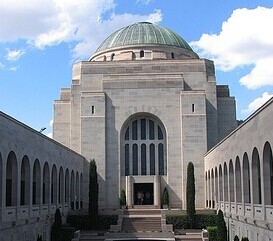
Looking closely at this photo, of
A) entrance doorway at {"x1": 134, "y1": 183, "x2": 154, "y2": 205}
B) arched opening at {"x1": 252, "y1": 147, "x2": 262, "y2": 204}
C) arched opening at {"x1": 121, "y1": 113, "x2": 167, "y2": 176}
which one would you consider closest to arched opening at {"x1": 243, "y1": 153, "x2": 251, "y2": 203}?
arched opening at {"x1": 252, "y1": 147, "x2": 262, "y2": 204}

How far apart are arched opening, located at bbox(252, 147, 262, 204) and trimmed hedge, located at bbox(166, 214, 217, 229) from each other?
12954 mm

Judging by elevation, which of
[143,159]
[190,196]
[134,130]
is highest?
[134,130]

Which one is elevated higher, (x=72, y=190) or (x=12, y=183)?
(x=12, y=183)

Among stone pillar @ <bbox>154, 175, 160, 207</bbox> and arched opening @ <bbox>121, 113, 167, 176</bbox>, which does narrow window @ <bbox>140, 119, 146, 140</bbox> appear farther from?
stone pillar @ <bbox>154, 175, 160, 207</bbox>

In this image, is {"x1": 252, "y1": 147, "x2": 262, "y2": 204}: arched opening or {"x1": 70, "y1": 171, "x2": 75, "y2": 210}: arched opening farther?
{"x1": 70, "y1": 171, "x2": 75, "y2": 210}: arched opening

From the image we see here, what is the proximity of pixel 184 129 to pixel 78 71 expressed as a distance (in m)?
13.3

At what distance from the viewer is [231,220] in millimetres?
32344

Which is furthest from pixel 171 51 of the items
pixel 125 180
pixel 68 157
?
pixel 68 157

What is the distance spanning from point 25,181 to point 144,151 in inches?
801

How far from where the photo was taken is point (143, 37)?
56.4 m

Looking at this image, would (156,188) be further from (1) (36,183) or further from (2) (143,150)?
(1) (36,183)

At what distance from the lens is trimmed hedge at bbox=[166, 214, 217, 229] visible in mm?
38188

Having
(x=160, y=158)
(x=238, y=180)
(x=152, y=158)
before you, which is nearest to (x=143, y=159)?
(x=152, y=158)

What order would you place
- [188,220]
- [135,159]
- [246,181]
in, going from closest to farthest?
[246,181] < [188,220] < [135,159]
